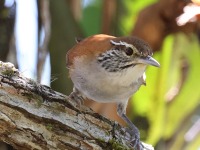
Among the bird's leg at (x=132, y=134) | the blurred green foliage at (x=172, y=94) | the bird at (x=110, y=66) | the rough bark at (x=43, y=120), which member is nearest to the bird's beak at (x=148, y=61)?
the bird at (x=110, y=66)

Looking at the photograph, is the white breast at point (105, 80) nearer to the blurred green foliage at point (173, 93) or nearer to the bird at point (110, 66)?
the bird at point (110, 66)

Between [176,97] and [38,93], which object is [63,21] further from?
[38,93]

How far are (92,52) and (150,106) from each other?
988mm

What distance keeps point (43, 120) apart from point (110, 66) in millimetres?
765

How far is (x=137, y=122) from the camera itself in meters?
4.45

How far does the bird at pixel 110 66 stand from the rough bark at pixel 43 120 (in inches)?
16.3

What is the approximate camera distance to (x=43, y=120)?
9.01ft

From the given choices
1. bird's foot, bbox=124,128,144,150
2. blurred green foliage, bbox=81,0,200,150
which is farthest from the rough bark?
blurred green foliage, bbox=81,0,200,150

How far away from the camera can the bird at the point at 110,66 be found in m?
3.37

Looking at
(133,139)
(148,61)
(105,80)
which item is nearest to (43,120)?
(133,139)

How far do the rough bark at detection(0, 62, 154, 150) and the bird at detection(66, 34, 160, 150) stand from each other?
1.35ft

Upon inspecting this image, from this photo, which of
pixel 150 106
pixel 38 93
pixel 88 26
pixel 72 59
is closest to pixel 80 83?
pixel 72 59

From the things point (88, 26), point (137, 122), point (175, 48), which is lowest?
point (137, 122)

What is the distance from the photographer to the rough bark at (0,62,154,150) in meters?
Answer: 2.69
